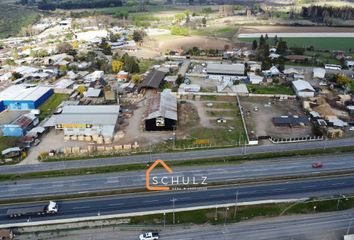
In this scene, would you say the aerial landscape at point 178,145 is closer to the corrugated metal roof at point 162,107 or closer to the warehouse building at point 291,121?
the warehouse building at point 291,121

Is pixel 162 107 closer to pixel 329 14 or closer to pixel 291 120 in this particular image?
pixel 291 120

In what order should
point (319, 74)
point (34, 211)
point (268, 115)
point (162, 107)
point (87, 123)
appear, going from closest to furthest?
point (34, 211), point (87, 123), point (162, 107), point (268, 115), point (319, 74)

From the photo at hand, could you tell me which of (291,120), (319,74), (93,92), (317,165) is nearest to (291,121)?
(291,120)

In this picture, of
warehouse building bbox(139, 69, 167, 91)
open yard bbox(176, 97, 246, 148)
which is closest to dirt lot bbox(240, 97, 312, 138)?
open yard bbox(176, 97, 246, 148)

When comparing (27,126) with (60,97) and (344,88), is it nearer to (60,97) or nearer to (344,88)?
(60,97)

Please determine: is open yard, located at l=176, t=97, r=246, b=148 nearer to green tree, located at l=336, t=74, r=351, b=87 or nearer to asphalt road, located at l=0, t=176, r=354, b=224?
asphalt road, located at l=0, t=176, r=354, b=224

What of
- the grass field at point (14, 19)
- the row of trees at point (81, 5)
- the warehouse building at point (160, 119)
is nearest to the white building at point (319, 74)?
the warehouse building at point (160, 119)

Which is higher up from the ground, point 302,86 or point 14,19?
point 14,19
